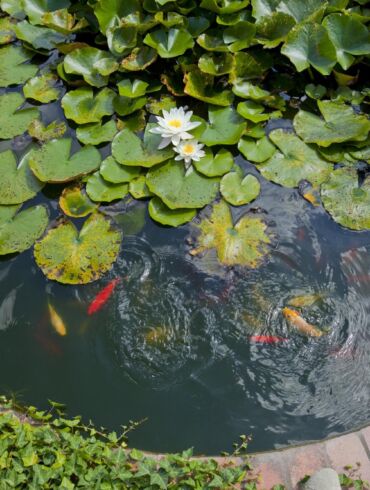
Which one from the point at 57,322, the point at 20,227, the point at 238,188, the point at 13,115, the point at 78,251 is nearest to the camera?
the point at 57,322

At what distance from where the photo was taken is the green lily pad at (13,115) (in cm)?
420

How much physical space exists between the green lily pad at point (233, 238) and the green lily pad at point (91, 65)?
148 cm

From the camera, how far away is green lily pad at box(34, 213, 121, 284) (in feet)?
11.4

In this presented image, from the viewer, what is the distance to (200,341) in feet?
10.7

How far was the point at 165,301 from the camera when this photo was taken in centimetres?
343

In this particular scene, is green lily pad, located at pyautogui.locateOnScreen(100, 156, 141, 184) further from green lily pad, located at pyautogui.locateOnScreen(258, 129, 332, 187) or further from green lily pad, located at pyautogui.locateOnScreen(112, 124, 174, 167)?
green lily pad, located at pyautogui.locateOnScreen(258, 129, 332, 187)

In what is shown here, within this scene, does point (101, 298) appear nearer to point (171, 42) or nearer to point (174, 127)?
point (174, 127)

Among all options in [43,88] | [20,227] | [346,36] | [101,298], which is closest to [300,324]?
[101,298]

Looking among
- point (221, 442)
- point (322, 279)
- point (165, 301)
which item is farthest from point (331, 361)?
point (165, 301)

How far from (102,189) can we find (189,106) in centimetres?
110

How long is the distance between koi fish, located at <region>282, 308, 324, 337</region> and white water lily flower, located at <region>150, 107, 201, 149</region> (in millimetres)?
1435

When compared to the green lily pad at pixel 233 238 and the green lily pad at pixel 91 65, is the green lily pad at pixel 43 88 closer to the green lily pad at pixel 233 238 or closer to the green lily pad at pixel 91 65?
the green lily pad at pixel 91 65

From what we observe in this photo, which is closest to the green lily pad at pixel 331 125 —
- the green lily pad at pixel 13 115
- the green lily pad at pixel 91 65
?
the green lily pad at pixel 91 65

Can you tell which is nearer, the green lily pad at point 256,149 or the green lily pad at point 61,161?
the green lily pad at point 61,161
